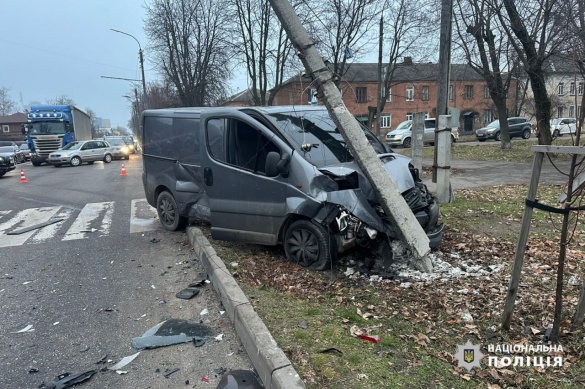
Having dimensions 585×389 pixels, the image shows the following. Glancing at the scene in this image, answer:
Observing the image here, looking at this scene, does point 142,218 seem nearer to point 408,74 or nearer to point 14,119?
point 408,74

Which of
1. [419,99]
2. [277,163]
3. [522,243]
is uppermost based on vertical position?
[419,99]

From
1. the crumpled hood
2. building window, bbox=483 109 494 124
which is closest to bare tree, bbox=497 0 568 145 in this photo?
the crumpled hood

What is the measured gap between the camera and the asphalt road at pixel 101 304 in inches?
135

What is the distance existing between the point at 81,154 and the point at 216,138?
2446cm

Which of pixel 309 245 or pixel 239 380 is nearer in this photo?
pixel 239 380

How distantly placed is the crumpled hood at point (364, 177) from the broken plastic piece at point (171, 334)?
2309 mm

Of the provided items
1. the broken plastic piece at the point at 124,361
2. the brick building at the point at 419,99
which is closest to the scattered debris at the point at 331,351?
the broken plastic piece at the point at 124,361

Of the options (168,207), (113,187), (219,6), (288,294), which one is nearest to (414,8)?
(219,6)

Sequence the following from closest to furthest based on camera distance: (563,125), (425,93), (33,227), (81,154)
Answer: (563,125)
(33,227)
(81,154)
(425,93)

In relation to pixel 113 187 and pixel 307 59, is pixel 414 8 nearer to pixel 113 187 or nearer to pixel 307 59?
pixel 113 187

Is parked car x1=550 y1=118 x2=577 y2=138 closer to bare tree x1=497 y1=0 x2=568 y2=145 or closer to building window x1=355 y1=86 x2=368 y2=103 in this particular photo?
bare tree x1=497 y1=0 x2=568 y2=145

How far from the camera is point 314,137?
5676 mm

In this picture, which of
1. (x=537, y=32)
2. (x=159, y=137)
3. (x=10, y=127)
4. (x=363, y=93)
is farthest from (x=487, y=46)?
(x=10, y=127)

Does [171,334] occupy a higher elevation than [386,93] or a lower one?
lower
